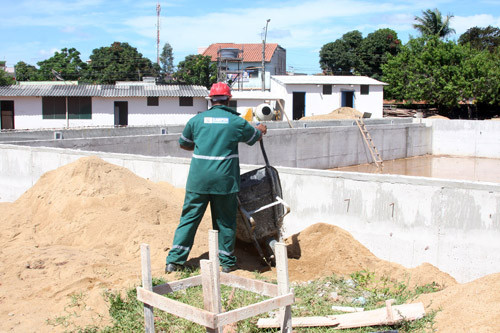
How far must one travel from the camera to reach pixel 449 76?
123 ft

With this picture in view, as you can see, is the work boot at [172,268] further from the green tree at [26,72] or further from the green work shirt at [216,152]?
the green tree at [26,72]

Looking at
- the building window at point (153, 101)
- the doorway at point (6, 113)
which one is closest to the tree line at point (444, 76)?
the building window at point (153, 101)

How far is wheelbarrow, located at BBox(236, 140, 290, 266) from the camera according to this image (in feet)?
17.8

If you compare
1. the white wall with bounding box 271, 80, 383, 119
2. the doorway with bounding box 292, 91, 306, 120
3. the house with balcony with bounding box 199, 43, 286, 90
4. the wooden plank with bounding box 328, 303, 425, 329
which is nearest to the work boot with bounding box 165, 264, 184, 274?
the wooden plank with bounding box 328, 303, 425, 329

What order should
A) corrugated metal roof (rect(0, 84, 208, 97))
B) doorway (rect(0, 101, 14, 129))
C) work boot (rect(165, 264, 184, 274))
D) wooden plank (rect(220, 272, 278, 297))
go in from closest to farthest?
wooden plank (rect(220, 272, 278, 297)), work boot (rect(165, 264, 184, 274)), doorway (rect(0, 101, 14, 129)), corrugated metal roof (rect(0, 84, 208, 97))

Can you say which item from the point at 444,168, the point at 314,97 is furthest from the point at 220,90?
the point at 314,97

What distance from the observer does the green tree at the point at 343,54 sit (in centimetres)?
5556

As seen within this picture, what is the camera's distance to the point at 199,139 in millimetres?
4828

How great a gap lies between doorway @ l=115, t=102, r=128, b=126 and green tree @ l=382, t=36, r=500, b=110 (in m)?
20.4

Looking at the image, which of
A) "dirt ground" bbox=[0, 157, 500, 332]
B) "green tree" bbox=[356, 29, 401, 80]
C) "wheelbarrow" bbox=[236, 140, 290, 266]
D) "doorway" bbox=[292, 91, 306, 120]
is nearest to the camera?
"dirt ground" bbox=[0, 157, 500, 332]

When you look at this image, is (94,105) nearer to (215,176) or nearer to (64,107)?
(64,107)

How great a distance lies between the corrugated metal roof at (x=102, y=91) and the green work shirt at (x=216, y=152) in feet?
90.6

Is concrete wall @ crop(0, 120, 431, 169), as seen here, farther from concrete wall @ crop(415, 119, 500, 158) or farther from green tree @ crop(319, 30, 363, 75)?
green tree @ crop(319, 30, 363, 75)

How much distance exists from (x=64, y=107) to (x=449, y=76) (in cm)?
2556
